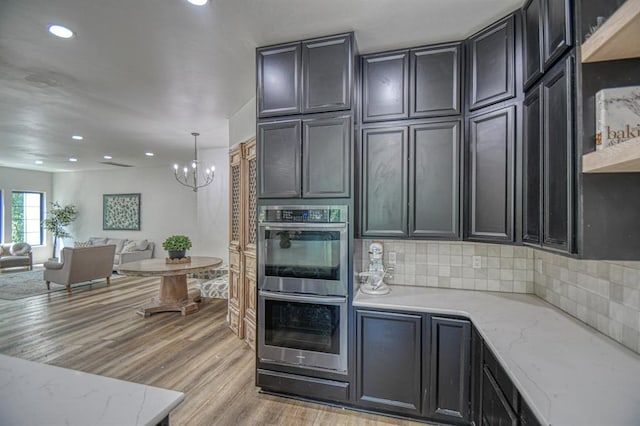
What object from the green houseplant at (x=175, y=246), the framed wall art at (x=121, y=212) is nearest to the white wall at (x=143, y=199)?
the framed wall art at (x=121, y=212)

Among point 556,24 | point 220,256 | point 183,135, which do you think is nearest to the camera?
point 556,24

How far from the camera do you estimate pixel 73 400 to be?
3.16ft

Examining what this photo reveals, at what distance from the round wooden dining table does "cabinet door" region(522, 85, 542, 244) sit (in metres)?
4.15

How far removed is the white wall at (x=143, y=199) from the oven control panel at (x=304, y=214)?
429 cm

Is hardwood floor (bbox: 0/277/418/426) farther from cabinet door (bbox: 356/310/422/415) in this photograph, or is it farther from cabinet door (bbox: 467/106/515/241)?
cabinet door (bbox: 467/106/515/241)

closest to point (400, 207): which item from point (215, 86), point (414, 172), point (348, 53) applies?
point (414, 172)

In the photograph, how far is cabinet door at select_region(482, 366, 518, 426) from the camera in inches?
52.7

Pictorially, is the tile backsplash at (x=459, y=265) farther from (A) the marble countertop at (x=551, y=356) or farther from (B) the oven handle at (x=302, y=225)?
(B) the oven handle at (x=302, y=225)

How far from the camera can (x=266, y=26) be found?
85.8 inches

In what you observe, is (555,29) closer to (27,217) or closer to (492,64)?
(492,64)

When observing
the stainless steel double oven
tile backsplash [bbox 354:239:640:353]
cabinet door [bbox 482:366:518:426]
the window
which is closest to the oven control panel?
the stainless steel double oven

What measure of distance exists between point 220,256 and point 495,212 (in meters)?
5.28

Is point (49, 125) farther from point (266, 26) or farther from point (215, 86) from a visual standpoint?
point (266, 26)

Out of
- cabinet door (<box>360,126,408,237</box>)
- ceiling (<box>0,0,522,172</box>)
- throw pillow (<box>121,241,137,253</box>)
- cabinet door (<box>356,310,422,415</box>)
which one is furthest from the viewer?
throw pillow (<box>121,241,137,253</box>)
